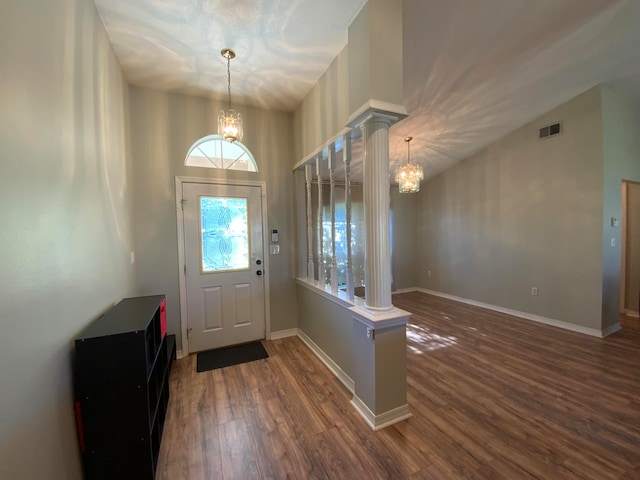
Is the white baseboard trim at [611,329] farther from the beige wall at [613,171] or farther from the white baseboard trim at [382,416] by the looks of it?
the white baseboard trim at [382,416]

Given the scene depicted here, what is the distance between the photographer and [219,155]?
3043mm

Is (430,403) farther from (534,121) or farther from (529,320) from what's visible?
(534,121)

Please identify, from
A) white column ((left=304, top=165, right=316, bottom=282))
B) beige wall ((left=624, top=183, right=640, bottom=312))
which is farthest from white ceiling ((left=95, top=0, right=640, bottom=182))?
beige wall ((left=624, top=183, right=640, bottom=312))

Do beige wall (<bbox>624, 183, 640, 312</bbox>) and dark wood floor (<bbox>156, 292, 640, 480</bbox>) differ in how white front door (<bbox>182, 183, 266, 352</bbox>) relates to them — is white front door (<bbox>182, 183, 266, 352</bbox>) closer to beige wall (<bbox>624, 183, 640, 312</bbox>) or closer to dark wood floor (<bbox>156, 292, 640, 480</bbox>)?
dark wood floor (<bbox>156, 292, 640, 480</bbox>)

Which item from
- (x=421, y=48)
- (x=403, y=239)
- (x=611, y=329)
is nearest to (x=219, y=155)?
(x=421, y=48)

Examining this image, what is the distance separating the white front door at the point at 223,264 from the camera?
9.46 ft

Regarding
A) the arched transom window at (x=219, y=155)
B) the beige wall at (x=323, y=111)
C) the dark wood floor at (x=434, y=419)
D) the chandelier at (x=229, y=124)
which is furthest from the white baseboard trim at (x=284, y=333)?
the chandelier at (x=229, y=124)

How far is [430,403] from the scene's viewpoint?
201 centimetres

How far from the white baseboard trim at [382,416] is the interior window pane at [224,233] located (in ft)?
Answer: 6.65

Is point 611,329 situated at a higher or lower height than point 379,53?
lower

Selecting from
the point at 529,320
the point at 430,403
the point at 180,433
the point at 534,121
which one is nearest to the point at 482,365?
the point at 430,403

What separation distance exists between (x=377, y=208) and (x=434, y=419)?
1.64 metres

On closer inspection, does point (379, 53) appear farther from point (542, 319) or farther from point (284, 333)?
point (542, 319)

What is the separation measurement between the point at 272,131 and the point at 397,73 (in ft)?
6.20
